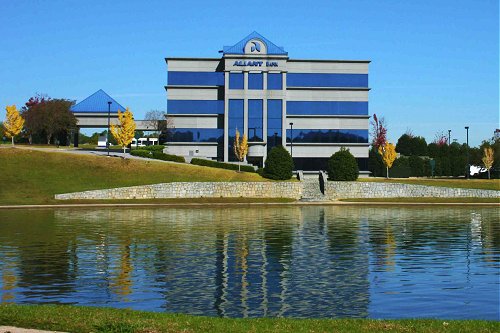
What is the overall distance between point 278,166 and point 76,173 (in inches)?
1000

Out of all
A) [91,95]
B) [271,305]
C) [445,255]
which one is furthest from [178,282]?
[91,95]

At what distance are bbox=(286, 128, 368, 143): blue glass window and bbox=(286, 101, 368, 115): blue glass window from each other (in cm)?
308

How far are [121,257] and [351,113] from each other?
81160mm

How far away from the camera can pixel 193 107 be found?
99.8 meters

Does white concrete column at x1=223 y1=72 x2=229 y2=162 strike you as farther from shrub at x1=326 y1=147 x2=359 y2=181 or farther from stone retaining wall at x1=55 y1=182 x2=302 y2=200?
stone retaining wall at x1=55 y1=182 x2=302 y2=200

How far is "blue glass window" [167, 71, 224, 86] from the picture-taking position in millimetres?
99562

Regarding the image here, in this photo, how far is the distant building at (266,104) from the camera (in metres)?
96.9

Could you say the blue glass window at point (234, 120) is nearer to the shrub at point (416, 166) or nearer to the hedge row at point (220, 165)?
the hedge row at point (220, 165)

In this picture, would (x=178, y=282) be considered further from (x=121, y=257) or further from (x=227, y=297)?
(x=121, y=257)

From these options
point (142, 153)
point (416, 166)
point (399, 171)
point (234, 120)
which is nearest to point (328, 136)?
point (399, 171)

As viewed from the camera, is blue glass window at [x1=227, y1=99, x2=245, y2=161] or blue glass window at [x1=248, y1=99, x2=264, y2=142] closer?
blue glass window at [x1=227, y1=99, x2=245, y2=161]

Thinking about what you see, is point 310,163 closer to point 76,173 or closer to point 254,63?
point 254,63

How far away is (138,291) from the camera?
58.2ft

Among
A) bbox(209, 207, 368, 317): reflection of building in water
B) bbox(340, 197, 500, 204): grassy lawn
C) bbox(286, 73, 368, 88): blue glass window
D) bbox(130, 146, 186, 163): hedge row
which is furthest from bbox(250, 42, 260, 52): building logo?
bbox(209, 207, 368, 317): reflection of building in water
